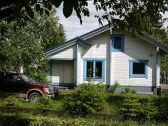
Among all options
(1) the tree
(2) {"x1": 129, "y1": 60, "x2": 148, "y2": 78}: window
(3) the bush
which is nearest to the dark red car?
(1) the tree

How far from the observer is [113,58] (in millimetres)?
37875

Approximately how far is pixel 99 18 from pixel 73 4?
7.98m

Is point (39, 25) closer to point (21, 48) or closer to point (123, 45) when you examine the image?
point (21, 48)

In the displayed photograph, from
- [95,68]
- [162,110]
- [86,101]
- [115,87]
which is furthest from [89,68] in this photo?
[162,110]

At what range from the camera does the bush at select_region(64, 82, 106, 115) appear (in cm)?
1780

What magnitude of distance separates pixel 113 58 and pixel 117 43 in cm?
123

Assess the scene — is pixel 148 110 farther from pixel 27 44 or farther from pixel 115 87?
pixel 115 87

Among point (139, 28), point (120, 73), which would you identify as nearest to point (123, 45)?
point (120, 73)

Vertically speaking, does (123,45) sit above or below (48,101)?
above

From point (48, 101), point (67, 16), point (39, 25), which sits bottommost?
point (48, 101)

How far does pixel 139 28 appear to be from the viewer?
1301 centimetres

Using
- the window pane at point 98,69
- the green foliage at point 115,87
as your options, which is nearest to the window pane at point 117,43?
the window pane at point 98,69

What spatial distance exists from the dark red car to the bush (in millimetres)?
7893

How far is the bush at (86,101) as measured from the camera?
701 inches
